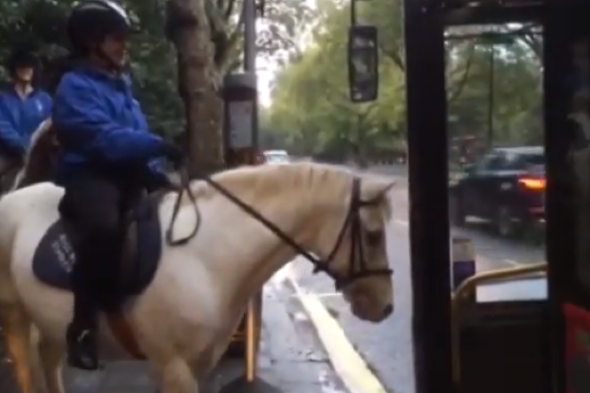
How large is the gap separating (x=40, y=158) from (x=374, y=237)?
306 cm

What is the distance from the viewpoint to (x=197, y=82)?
11.7 m

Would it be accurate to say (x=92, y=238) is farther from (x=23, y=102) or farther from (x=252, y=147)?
(x=252, y=147)

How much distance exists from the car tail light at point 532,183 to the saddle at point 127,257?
1.91 m

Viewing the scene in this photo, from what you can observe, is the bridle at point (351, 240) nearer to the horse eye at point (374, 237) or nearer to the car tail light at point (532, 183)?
the horse eye at point (374, 237)

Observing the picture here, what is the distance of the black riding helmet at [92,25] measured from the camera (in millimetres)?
6582

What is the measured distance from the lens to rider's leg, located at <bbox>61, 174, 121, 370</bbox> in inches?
250

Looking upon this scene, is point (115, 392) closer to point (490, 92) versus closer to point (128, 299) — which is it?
point (128, 299)

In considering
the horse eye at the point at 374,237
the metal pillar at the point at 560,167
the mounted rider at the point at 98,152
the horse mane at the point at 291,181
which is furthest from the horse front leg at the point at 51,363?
the metal pillar at the point at 560,167

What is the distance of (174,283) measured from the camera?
6.31 metres

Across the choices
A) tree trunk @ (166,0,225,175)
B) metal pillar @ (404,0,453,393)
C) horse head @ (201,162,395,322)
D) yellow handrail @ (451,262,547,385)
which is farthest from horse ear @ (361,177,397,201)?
tree trunk @ (166,0,225,175)

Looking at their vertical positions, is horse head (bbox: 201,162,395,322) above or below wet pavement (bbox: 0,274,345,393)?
above

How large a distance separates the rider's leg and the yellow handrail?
177 cm

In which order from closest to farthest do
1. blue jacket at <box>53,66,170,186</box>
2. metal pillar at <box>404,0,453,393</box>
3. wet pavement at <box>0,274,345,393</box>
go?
metal pillar at <box>404,0,453,393</box>
blue jacket at <box>53,66,170,186</box>
wet pavement at <box>0,274,345,393</box>

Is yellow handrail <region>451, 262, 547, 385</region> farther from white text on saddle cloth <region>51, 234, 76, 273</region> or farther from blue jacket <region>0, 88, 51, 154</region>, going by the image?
blue jacket <region>0, 88, 51, 154</region>
